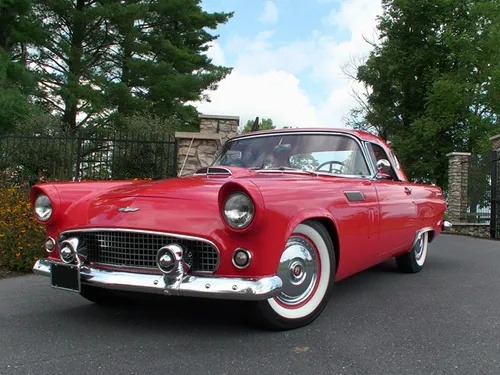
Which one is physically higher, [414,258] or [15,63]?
[15,63]

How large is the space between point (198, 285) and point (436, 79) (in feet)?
67.5

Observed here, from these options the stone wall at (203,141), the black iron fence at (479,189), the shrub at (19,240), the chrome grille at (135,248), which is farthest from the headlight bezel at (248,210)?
the black iron fence at (479,189)

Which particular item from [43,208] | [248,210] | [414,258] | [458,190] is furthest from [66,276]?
[458,190]

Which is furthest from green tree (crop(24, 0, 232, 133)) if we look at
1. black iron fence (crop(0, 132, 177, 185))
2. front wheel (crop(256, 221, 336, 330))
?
front wheel (crop(256, 221, 336, 330))

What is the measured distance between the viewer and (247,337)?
100 inches

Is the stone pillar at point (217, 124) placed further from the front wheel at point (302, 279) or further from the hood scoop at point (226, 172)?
the front wheel at point (302, 279)

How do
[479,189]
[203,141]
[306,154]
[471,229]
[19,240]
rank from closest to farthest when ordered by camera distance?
[306,154], [19,240], [203,141], [471,229], [479,189]

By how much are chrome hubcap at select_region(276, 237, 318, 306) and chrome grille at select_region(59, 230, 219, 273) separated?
476mm

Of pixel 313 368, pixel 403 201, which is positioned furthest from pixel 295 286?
pixel 403 201

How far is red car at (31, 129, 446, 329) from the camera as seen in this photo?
2.36 m

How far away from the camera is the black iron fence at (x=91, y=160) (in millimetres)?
8584

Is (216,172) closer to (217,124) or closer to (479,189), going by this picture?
(217,124)

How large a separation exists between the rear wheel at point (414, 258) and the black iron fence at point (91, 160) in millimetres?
4852

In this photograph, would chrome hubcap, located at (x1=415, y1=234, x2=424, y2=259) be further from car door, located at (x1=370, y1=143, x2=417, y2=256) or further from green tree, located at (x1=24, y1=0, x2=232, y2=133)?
green tree, located at (x1=24, y1=0, x2=232, y2=133)
